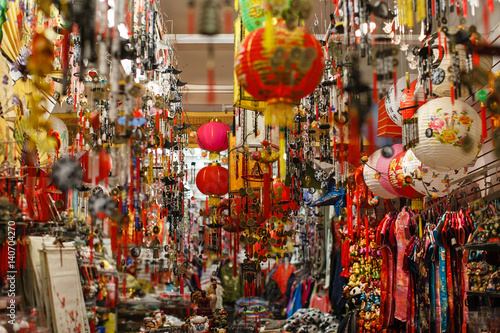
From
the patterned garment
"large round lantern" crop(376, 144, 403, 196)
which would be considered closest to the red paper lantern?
the patterned garment

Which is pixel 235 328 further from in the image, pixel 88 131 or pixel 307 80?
pixel 307 80

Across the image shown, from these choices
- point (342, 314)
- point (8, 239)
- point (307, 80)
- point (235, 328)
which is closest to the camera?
point (307, 80)

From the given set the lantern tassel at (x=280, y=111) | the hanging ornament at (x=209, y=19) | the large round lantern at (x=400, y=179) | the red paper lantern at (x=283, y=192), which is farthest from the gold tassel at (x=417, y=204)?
the hanging ornament at (x=209, y=19)

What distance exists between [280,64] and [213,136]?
3.59m

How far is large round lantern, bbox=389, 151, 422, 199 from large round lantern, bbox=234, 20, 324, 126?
5.82 feet

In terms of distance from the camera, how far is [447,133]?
261cm

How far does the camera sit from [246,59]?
1.78 metres

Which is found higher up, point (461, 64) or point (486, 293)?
point (461, 64)

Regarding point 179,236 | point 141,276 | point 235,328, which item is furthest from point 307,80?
point 141,276

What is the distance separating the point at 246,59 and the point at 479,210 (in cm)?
168

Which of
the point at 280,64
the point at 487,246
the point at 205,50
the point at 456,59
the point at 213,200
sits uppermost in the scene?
the point at 205,50

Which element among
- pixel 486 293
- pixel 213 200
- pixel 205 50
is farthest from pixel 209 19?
pixel 213 200

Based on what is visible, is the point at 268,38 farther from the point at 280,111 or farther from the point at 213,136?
the point at 213,136

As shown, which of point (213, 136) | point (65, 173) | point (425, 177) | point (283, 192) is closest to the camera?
point (65, 173)
